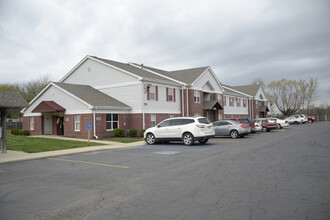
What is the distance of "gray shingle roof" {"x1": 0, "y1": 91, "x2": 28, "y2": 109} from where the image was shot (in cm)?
1395

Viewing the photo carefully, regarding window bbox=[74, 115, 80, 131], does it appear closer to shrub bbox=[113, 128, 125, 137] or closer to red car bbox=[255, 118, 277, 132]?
shrub bbox=[113, 128, 125, 137]

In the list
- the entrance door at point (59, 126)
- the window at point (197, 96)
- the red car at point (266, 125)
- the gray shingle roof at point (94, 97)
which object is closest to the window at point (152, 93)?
the gray shingle roof at point (94, 97)

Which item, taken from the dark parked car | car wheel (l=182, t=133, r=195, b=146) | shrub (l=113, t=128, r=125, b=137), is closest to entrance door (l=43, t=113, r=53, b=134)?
Result: shrub (l=113, t=128, r=125, b=137)

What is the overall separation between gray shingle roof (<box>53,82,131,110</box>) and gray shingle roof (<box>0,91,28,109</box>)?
28.5 feet

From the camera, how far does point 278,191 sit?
21.0ft

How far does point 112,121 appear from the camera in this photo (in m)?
25.1

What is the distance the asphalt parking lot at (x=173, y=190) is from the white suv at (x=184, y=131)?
6.16 meters

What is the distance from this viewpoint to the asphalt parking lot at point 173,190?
17.1 feet

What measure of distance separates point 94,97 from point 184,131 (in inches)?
467

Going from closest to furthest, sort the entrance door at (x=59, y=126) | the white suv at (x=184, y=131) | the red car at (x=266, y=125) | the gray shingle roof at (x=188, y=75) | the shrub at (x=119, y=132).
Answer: the white suv at (x=184, y=131)
the shrub at (x=119, y=132)
the entrance door at (x=59, y=126)
the red car at (x=266, y=125)
the gray shingle roof at (x=188, y=75)

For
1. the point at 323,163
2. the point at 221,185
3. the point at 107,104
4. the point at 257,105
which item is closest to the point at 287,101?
the point at 257,105

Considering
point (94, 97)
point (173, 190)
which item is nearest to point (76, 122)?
point (94, 97)

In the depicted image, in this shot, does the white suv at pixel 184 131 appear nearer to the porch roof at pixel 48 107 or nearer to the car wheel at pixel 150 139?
the car wheel at pixel 150 139

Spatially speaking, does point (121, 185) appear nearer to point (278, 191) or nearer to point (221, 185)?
point (221, 185)
